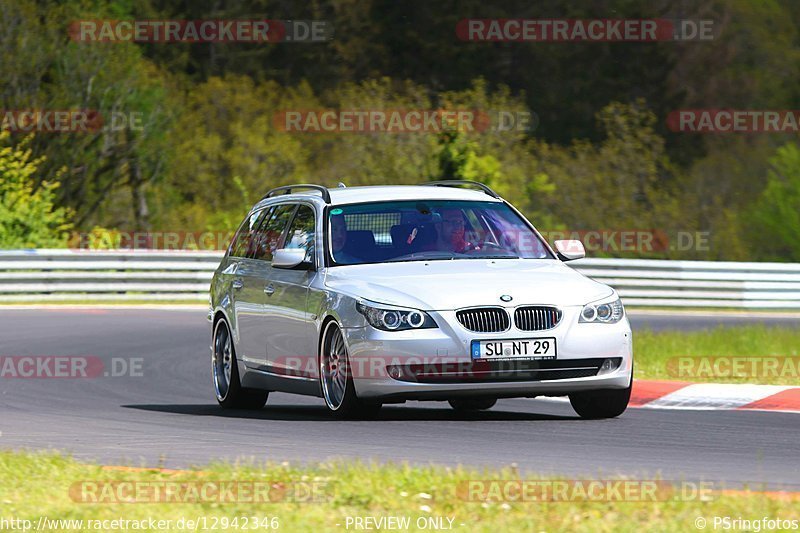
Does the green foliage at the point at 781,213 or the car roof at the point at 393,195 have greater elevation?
the green foliage at the point at 781,213

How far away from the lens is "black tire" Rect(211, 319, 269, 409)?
1384cm

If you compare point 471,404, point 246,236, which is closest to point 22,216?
point 246,236

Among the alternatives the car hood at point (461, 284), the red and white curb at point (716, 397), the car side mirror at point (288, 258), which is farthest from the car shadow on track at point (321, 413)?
the red and white curb at point (716, 397)

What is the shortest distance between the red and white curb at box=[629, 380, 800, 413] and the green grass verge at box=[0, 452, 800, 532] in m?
5.18

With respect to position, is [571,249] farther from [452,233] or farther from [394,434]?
[394,434]

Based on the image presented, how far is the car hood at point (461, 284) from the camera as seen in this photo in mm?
11484

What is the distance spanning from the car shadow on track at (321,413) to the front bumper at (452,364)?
68cm

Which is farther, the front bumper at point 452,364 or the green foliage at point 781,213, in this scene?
the green foliage at point 781,213

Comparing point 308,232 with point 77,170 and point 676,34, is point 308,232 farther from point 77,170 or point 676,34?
point 676,34

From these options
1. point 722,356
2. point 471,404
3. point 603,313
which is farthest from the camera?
point 722,356

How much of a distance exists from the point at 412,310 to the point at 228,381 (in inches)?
117

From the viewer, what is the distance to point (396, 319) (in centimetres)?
1149

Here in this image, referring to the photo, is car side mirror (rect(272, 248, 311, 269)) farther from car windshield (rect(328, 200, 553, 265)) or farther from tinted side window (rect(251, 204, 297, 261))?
tinted side window (rect(251, 204, 297, 261))

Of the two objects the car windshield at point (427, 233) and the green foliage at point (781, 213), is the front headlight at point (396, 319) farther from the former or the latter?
the green foliage at point (781, 213)
